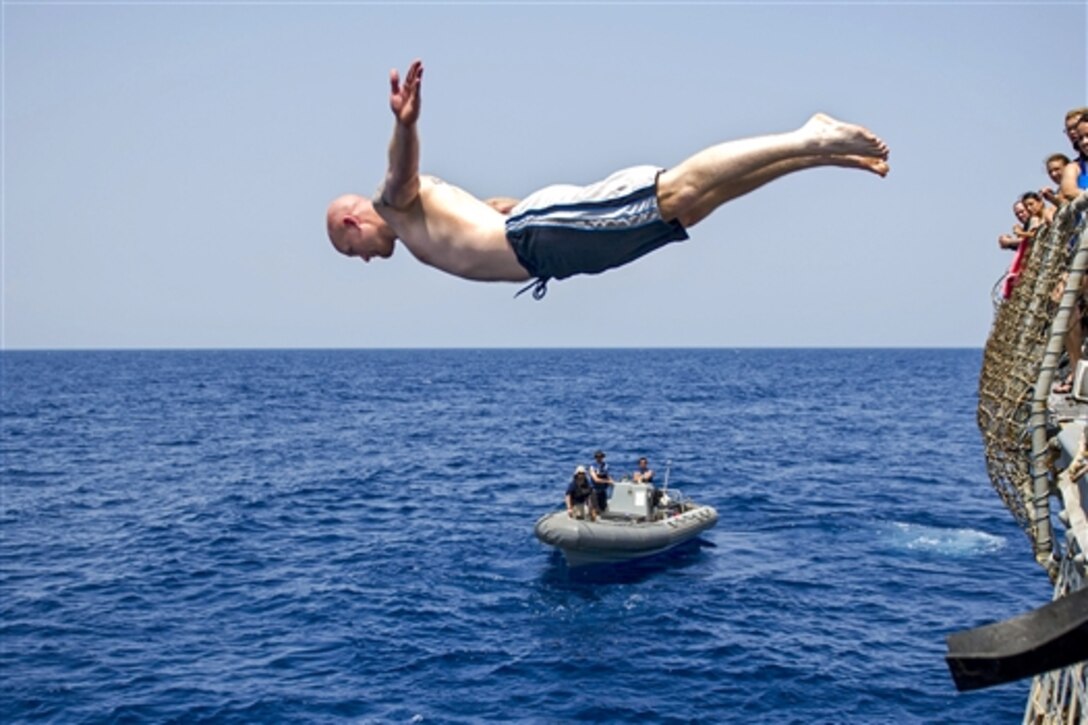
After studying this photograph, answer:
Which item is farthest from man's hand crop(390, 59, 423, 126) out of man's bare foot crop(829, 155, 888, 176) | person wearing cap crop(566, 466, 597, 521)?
person wearing cap crop(566, 466, 597, 521)

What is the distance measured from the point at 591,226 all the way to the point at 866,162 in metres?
1.09

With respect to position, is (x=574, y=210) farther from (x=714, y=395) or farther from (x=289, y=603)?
(x=714, y=395)

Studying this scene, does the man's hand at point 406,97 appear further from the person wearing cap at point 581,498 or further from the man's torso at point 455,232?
the person wearing cap at point 581,498

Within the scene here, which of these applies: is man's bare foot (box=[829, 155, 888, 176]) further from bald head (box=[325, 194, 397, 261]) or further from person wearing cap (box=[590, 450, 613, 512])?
person wearing cap (box=[590, 450, 613, 512])

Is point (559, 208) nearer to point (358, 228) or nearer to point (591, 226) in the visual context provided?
point (591, 226)

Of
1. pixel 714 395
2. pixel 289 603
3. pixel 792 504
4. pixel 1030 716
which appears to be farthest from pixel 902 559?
pixel 714 395

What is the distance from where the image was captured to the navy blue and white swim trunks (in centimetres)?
429

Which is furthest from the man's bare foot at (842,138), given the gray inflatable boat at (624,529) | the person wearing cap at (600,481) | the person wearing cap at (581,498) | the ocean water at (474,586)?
the person wearing cap at (581,498)

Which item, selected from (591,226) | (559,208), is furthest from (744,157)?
(559,208)

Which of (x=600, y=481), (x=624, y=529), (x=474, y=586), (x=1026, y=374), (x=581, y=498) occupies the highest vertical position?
(x=1026, y=374)

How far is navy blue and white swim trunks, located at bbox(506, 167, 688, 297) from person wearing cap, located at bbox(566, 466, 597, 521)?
91.7 feet

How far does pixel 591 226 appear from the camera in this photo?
4.34 m

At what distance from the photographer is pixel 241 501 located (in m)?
49.1

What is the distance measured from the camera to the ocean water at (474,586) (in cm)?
2238
